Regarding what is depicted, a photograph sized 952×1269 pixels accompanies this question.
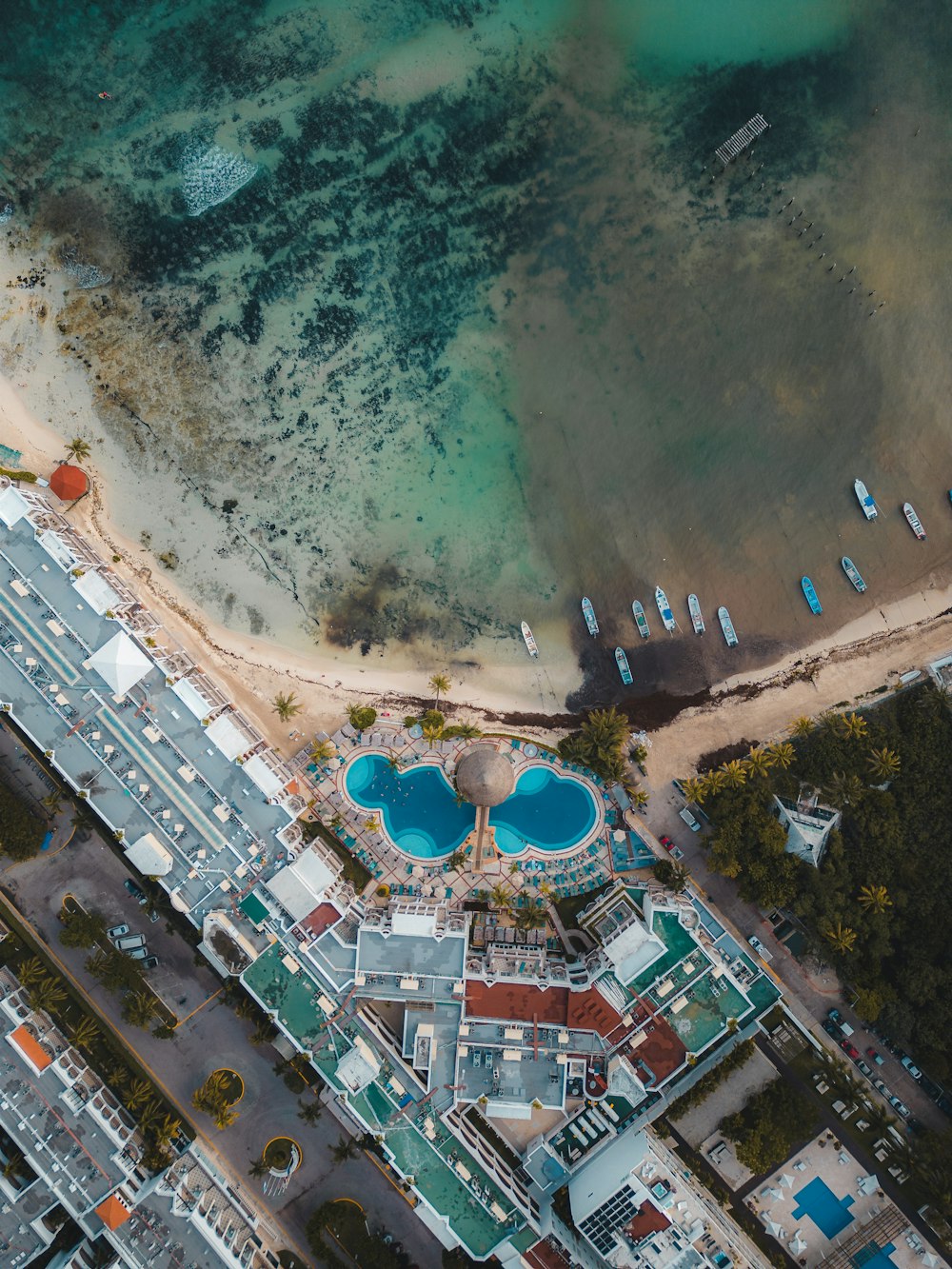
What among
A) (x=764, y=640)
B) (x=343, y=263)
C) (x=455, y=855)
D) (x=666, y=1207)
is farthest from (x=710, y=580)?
(x=666, y=1207)

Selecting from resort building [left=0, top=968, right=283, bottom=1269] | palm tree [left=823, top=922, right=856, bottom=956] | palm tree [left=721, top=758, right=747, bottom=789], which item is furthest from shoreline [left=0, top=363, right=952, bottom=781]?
resort building [left=0, top=968, right=283, bottom=1269]

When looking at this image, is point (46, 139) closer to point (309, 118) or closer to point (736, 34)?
point (309, 118)

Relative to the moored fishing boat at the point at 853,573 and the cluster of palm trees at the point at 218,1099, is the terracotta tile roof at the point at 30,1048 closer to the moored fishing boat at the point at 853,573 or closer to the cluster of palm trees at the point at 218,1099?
the cluster of palm trees at the point at 218,1099

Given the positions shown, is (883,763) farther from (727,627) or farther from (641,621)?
(641,621)

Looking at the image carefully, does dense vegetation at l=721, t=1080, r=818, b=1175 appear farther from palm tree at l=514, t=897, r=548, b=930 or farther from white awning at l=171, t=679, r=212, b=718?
white awning at l=171, t=679, r=212, b=718

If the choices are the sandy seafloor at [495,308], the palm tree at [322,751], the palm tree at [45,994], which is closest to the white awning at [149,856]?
the palm tree at [45,994]
